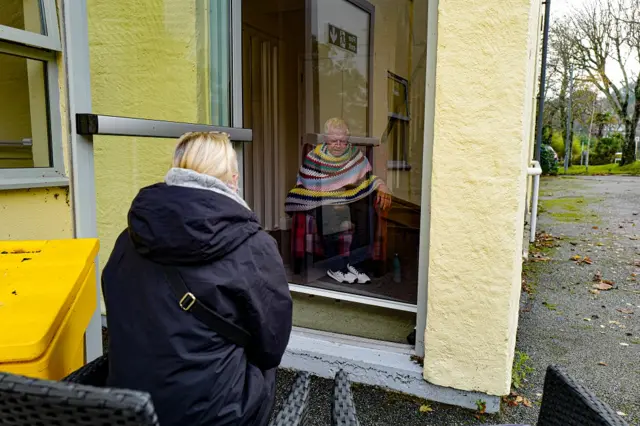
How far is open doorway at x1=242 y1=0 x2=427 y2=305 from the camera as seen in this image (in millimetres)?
4457

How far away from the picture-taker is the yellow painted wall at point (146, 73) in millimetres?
3172

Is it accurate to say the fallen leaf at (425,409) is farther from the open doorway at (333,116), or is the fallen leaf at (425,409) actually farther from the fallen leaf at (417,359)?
the open doorway at (333,116)

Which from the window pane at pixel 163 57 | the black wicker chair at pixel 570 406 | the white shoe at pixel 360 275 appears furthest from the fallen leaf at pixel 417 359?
the window pane at pixel 163 57

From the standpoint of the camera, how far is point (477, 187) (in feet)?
7.79

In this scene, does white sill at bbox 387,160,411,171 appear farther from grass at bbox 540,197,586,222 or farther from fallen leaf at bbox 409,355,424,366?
grass at bbox 540,197,586,222

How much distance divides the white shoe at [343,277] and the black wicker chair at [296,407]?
2628 millimetres

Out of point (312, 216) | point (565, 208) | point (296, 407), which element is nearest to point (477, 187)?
point (296, 407)

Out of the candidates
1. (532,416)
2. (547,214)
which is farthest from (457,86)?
(547,214)

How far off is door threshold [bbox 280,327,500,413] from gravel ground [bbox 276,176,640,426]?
5cm

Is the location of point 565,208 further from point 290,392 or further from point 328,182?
point 290,392

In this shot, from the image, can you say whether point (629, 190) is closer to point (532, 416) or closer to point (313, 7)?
point (313, 7)

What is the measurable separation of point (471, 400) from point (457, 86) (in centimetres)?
166

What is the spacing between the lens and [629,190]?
1598 cm

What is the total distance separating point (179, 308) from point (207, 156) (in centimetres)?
55
